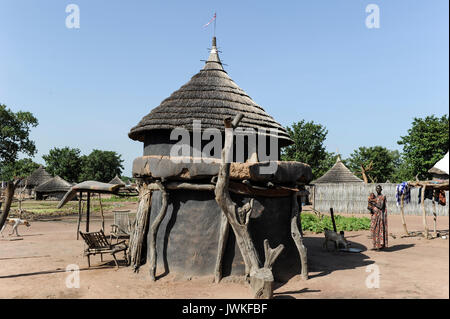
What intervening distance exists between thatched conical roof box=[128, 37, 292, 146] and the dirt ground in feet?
12.2

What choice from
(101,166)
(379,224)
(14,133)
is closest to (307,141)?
(379,224)

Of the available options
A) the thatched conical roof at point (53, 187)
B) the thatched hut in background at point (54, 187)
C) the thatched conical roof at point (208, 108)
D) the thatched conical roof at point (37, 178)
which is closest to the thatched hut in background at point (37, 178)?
the thatched conical roof at point (37, 178)

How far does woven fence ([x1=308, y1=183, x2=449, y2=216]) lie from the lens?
66.3ft

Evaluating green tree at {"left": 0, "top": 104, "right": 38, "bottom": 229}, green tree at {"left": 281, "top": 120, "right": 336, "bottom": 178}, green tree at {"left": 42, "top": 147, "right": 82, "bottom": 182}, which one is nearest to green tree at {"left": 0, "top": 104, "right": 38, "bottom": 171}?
green tree at {"left": 0, "top": 104, "right": 38, "bottom": 229}

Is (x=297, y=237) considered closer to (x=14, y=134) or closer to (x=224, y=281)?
(x=224, y=281)

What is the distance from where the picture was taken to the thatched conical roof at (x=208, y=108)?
333 inches

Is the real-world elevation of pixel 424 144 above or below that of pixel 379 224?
above

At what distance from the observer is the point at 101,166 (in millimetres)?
64938

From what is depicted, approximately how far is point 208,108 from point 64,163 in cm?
4846

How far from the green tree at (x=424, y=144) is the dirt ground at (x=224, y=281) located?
18.6 meters

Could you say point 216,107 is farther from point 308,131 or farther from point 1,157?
point 1,157

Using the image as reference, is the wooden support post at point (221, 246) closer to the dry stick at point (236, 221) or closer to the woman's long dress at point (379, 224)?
the dry stick at point (236, 221)
